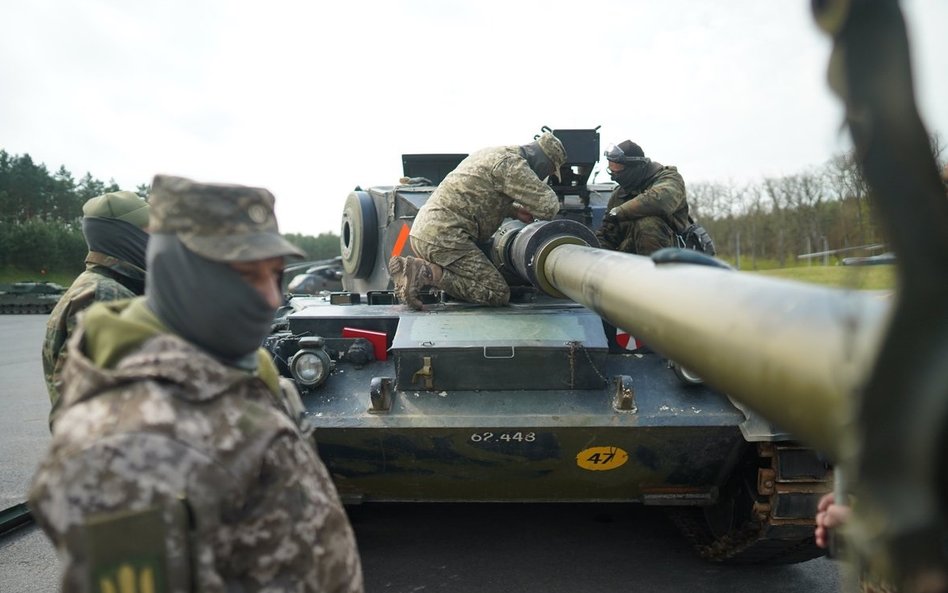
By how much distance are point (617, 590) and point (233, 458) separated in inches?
133

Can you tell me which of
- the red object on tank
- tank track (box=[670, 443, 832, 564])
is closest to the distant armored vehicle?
the red object on tank

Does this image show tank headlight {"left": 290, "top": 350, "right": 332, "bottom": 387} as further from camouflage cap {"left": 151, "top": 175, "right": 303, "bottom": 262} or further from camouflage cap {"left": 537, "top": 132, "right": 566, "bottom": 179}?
camouflage cap {"left": 151, "top": 175, "right": 303, "bottom": 262}

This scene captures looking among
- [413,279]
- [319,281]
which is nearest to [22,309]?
[319,281]

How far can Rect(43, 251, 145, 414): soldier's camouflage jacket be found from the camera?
3078mm

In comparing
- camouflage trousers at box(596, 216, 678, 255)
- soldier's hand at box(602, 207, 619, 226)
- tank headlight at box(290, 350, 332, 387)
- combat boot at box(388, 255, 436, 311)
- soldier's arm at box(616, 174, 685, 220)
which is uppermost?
soldier's arm at box(616, 174, 685, 220)

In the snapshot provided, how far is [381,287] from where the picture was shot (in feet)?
20.4

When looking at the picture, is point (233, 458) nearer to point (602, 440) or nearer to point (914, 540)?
point (914, 540)

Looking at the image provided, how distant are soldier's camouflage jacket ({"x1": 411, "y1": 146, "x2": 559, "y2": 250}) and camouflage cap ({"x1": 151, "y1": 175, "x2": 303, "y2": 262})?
3071mm

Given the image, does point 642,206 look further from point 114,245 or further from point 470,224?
Result: point 114,245

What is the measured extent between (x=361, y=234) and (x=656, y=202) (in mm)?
2405

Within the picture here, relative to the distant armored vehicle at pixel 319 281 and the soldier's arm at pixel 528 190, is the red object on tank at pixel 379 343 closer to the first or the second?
the soldier's arm at pixel 528 190

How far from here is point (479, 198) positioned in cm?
474

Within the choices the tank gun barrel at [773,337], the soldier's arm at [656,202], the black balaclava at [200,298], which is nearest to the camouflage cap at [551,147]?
the soldier's arm at [656,202]

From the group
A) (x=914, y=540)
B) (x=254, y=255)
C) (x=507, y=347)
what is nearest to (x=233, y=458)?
(x=254, y=255)
